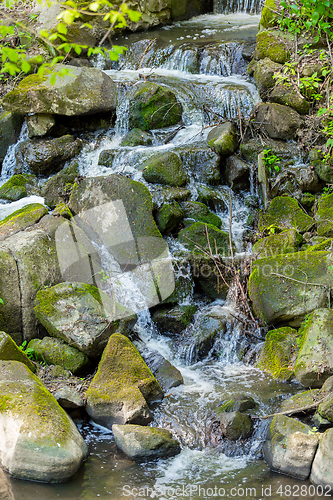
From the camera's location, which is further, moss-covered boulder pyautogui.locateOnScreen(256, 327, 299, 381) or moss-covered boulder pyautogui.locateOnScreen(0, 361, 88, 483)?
moss-covered boulder pyautogui.locateOnScreen(256, 327, 299, 381)

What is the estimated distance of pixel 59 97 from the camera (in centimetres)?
873

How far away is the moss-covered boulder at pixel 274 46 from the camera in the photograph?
882 centimetres

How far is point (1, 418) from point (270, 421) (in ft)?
7.94

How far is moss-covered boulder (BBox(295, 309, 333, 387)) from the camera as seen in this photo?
4.24m

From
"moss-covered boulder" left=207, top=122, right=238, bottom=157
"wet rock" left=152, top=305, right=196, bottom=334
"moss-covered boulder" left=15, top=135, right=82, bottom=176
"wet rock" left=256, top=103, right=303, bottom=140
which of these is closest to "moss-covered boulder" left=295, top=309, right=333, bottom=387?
"wet rock" left=152, top=305, right=196, bottom=334

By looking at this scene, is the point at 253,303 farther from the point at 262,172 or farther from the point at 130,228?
the point at 262,172

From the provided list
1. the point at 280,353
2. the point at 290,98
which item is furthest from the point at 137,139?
the point at 280,353

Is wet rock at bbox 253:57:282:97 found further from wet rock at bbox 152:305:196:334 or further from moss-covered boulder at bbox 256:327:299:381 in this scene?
moss-covered boulder at bbox 256:327:299:381

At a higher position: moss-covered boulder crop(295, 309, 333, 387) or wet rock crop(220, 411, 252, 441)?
moss-covered boulder crop(295, 309, 333, 387)

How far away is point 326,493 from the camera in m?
3.22

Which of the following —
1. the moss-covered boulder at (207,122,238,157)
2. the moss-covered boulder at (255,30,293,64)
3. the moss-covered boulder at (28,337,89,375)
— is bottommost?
the moss-covered boulder at (28,337,89,375)

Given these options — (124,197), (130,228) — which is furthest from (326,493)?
(124,197)

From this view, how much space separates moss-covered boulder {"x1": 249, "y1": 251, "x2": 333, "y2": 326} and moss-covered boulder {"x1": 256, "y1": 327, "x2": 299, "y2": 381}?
0.67ft

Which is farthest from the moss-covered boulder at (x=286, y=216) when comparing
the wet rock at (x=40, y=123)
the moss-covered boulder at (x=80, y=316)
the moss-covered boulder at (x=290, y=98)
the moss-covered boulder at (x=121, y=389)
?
the wet rock at (x=40, y=123)
